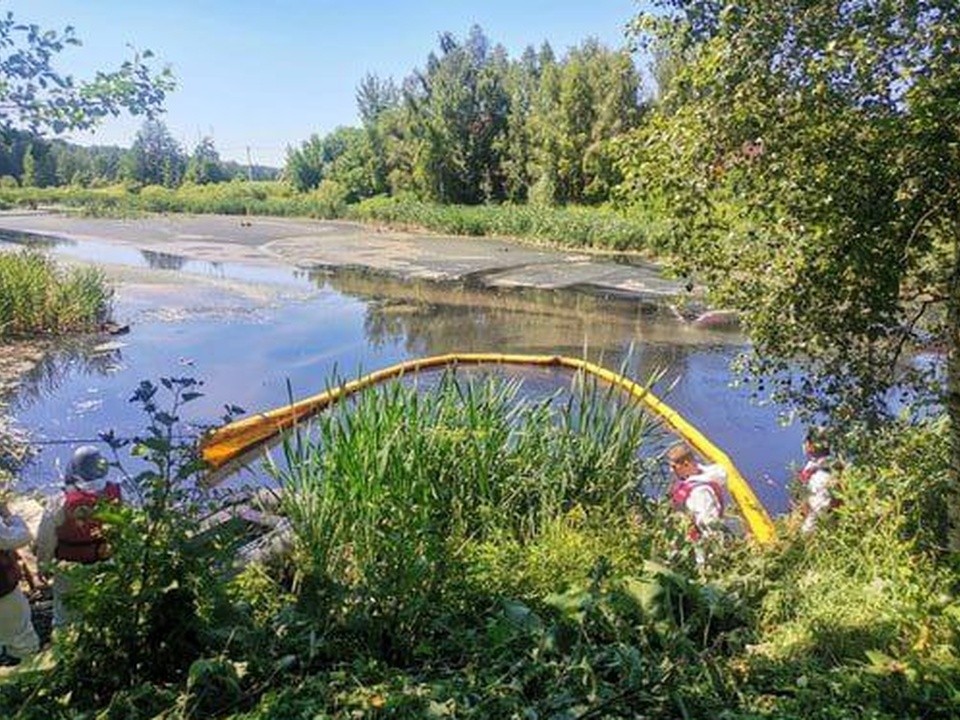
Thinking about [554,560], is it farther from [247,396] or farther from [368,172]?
[368,172]

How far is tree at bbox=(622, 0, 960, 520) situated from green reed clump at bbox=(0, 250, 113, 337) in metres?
12.8

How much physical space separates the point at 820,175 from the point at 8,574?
162 inches

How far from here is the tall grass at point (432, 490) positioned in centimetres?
313

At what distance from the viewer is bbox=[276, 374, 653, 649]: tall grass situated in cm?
313

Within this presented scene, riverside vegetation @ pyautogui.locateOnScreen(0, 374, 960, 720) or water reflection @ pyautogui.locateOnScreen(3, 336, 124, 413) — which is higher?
riverside vegetation @ pyautogui.locateOnScreen(0, 374, 960, 720)

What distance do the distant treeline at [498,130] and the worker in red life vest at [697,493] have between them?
88.2 ft

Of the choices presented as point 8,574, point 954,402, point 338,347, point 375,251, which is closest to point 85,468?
point 8,574

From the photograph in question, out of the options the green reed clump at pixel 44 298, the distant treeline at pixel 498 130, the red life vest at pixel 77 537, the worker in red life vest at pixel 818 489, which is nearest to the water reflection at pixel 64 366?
the green reed clump at pixel 44 298

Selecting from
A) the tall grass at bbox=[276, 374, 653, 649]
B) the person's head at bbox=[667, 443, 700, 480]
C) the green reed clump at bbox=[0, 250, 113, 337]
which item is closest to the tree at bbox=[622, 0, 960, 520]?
the person's head at bbox=[667, 443, 700, 480]

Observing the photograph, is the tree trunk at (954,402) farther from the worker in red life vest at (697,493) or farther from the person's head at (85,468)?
the person's head at (85,468)

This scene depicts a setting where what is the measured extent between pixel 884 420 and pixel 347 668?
3.04 metres

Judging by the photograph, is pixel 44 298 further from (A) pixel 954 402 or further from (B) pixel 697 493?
(A) pixel 954 402

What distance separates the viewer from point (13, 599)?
3.86m

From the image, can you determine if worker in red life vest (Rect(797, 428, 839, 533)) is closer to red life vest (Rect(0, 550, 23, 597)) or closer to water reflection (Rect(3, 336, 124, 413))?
red life vest (Rect(0, 550, 23, 597))
